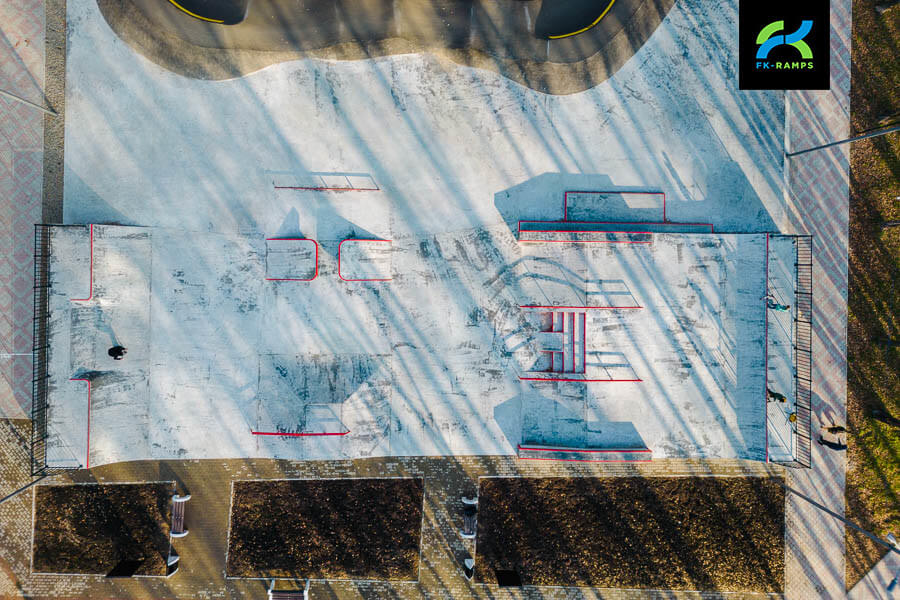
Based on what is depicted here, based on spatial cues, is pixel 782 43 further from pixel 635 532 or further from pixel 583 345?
pixel 635 532

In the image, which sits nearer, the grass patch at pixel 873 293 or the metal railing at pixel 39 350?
the metal railing at pixel 39 350

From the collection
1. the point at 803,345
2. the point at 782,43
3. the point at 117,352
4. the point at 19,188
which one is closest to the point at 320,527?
the point at 117,352

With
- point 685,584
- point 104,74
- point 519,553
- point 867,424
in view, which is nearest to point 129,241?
point 104,74

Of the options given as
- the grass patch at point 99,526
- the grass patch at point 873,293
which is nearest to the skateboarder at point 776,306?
the grass patch at point 873,293

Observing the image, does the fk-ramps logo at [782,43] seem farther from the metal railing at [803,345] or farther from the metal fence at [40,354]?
the metal fence at [40,354]

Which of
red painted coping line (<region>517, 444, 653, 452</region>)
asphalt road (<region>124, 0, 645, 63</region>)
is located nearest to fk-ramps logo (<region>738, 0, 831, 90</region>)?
asphalt road (<region>124, 0, 645, 63</region>)

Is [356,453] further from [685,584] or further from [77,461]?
[685,584]

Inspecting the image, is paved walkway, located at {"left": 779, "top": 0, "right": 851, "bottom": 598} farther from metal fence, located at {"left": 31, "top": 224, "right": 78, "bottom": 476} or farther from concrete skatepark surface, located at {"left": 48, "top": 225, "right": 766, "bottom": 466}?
metal fence, located at {"left": 31, "top": 224, "right": 78, "bottom": 476}
